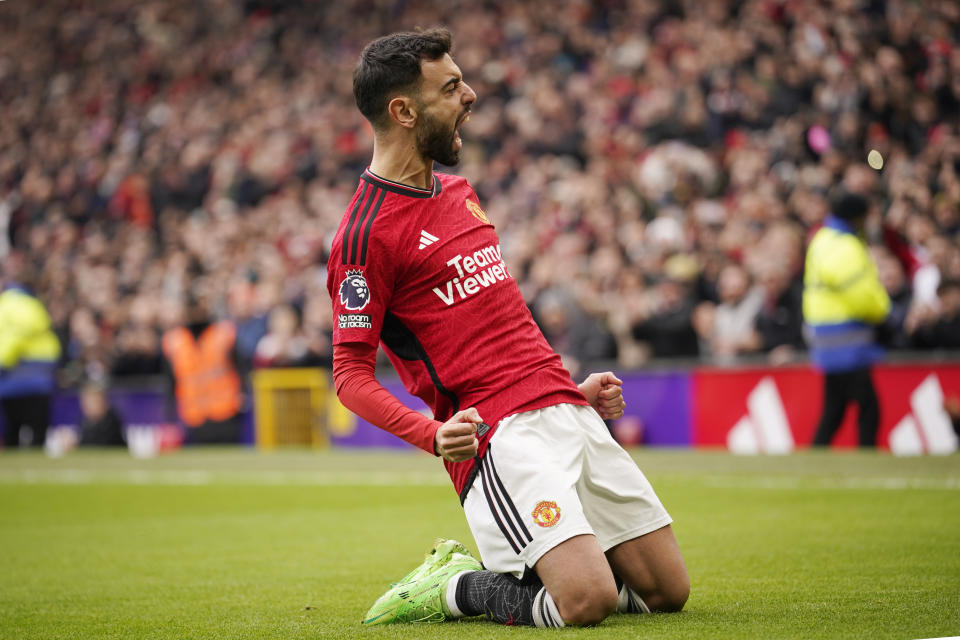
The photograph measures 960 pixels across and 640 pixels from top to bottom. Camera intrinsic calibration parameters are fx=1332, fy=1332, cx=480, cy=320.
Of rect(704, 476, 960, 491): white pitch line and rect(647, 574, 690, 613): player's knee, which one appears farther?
rect(704, 476, 960, 491): white pitch line

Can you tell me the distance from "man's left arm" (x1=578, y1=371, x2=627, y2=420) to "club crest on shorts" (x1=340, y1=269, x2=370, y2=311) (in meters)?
0.95

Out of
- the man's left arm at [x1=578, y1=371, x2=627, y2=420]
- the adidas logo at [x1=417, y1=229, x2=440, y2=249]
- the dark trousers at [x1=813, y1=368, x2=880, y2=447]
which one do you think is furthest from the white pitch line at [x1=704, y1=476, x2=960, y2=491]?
the adidas logo at [x1=417, y1=229, x2=440, y2=249]

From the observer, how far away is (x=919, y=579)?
17.5 feet

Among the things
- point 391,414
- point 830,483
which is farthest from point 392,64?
point 830,483

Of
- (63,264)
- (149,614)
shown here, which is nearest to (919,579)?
(149,614)

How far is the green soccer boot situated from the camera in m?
4.87

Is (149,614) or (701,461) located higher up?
(149,614)

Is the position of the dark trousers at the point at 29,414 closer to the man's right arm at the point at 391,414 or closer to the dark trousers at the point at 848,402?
the dark trousers at the point at 848,402

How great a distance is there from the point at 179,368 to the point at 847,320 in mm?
10137

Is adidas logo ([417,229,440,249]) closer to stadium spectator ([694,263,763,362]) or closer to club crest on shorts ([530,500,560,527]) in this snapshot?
club crest on shorts ([530,500,560,527])

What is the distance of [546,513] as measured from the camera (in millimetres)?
4516

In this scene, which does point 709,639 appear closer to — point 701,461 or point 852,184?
point 701,461

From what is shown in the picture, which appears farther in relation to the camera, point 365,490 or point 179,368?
point 179,368

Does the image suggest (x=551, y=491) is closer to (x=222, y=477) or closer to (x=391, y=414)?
(x=391, y=414)
